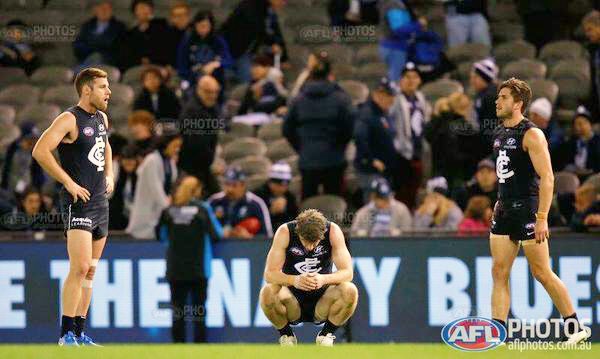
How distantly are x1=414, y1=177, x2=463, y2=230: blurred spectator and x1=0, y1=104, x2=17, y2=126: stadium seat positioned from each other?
526 centimetres

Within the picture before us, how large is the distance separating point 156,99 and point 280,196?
2.05m

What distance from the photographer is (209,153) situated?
47.9 ft

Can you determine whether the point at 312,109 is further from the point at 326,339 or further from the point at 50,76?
the point at 50,76

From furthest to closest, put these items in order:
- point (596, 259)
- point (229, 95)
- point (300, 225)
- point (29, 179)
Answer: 1. point (229, 95)
2. point (29, 179)
3. point (596, 259)
4. point (300, 225)

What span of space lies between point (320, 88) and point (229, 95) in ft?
8.42

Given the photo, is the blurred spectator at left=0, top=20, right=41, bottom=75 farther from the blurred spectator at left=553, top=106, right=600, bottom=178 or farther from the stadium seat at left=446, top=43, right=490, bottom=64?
the blurred spectator at left=553, top=106, right=600, bottom=178

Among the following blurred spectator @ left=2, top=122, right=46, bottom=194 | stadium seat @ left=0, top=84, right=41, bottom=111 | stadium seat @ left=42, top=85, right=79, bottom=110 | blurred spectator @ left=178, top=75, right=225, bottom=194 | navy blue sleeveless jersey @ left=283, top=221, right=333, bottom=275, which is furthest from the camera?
stadium seat @ left=0, top=84, right=41, bottom=111

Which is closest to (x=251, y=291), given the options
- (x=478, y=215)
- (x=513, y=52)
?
(x=478, y=215)

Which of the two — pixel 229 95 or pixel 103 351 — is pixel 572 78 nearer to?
pixel 229 95

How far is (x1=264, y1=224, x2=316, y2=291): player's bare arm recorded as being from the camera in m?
10.4

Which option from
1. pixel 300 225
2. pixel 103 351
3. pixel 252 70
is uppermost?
pixel 252 70

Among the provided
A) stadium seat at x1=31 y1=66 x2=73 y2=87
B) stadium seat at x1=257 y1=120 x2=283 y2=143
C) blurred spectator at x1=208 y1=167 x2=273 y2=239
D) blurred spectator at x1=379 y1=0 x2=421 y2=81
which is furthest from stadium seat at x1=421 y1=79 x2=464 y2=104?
stadium seat at x1=31 y1=66 x2=73 y2=87

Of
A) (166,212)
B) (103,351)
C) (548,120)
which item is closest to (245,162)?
(166,212)

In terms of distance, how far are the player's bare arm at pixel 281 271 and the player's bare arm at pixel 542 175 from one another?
1.78 m
